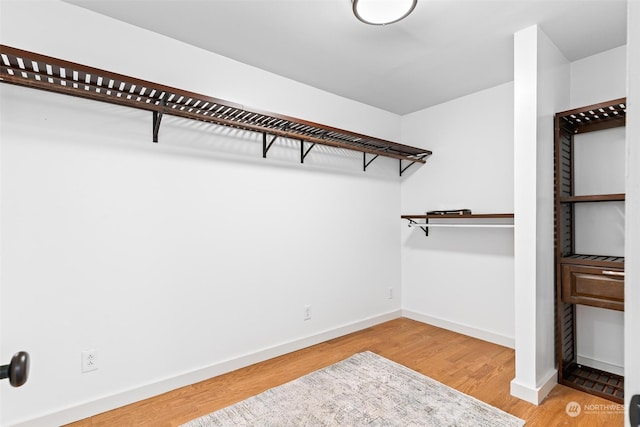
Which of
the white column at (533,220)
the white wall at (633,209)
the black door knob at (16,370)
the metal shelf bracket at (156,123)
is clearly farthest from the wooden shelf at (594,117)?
the black door knob at (16,370)

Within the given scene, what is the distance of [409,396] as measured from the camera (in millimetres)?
2213

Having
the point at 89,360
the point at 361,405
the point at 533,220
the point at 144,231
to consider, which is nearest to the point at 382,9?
the point at 533,220

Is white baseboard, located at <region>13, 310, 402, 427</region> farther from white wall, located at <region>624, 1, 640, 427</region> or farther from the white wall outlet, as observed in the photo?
white wall, located at <region>624, 1, 640, 427</region>

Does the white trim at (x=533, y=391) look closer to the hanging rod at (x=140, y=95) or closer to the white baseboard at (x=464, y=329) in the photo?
the white baseboard at (x=464, y=329)

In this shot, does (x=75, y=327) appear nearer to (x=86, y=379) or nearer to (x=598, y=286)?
(x=86, y=379)

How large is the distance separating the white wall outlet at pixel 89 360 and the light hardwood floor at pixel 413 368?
30 centimetres

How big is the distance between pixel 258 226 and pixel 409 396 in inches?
67.9

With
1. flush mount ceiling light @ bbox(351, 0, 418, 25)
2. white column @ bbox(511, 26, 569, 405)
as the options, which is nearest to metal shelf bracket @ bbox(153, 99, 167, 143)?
flush mount ceiling light @ bbox(351, 0, 418, 25)

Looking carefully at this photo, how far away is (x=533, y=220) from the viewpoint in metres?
2.20

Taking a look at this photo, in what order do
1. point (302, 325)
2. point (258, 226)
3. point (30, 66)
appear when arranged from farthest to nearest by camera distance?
point (302, 325), point (258, 226), point (30, 66)

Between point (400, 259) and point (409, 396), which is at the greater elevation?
point (400, 259)

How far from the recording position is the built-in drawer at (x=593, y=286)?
2.07 metres

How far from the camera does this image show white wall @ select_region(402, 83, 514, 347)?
3.14 metres

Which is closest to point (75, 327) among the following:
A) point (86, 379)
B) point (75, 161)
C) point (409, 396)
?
point (86, 379)
